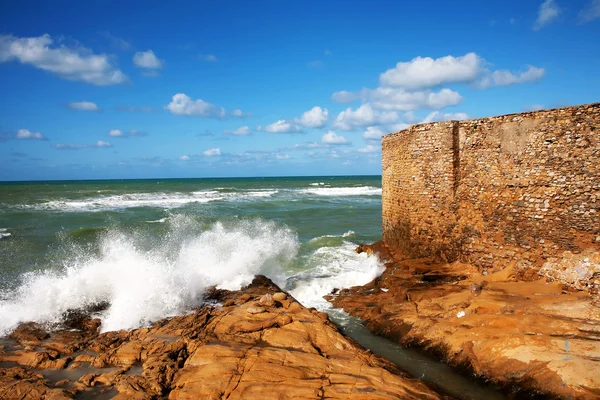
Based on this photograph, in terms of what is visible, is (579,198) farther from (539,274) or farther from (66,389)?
(66,389)

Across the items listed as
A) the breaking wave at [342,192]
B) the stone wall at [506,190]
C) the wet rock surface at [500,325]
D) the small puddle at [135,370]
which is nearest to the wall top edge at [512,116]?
the stone wall at [506,190]

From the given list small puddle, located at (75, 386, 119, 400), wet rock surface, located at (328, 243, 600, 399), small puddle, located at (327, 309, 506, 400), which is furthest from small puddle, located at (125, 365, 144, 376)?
wet rock surface, located at (328, 243, 600, 399)

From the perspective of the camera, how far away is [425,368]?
19.8 feet

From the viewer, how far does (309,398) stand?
4.51 metres

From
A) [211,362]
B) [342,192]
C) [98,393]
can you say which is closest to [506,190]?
[211,362]

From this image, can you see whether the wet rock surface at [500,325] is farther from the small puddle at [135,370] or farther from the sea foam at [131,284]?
the small puddle at [135,370]

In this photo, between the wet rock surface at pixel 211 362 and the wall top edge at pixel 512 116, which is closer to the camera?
the wet rock surface at pixel 211 362

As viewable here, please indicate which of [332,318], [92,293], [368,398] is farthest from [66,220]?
[368,398]

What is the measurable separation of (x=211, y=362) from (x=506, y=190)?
7.11m

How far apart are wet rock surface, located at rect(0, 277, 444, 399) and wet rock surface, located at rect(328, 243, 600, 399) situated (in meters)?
1.45

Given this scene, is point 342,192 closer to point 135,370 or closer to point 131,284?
point 131,284

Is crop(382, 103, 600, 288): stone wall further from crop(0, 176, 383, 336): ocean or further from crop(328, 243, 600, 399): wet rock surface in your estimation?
crop(0, 176, 383, 336): ocean

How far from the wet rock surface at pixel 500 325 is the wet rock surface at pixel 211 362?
1447 mm

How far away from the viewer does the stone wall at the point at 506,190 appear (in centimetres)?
738
